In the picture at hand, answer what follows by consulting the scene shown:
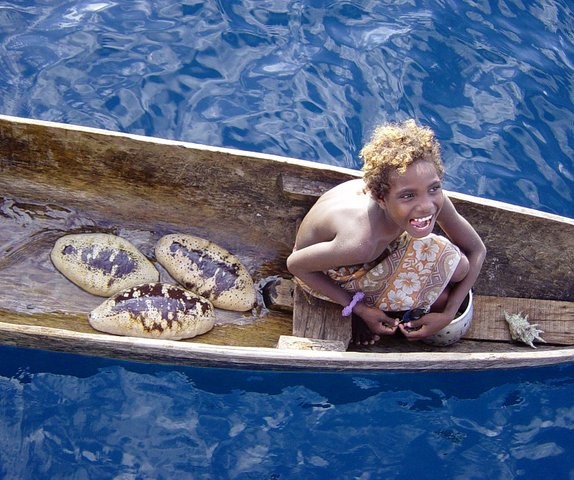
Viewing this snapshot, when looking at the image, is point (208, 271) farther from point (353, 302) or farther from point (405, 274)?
point (405, 274)

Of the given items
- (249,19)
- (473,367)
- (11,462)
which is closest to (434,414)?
(473,367)

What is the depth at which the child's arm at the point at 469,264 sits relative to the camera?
4152mm

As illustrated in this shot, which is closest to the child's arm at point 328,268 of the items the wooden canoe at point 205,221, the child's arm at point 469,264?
the child's arm at point 469,264

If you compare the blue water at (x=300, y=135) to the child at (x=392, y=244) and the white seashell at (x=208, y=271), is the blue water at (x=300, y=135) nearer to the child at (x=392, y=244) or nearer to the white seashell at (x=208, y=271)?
the white seashell at (x=208, y=271)

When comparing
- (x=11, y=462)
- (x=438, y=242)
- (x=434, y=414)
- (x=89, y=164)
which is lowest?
(x=11, y=462)

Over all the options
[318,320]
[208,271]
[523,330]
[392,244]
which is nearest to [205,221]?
[208,271]

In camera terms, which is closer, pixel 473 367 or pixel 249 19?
pixel 473 367

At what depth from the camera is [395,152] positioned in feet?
11.5

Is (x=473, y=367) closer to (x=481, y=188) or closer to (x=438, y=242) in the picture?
(x=438, y=242)

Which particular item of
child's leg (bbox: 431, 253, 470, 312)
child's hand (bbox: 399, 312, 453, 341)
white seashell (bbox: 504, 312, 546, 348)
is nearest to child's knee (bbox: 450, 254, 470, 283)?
child's leg (bbox: 431, 253, 470, 312)

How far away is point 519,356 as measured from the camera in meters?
4.19

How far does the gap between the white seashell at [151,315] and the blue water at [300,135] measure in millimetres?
297

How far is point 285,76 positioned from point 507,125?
70.7 inches

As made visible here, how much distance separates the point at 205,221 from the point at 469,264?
173 cm
